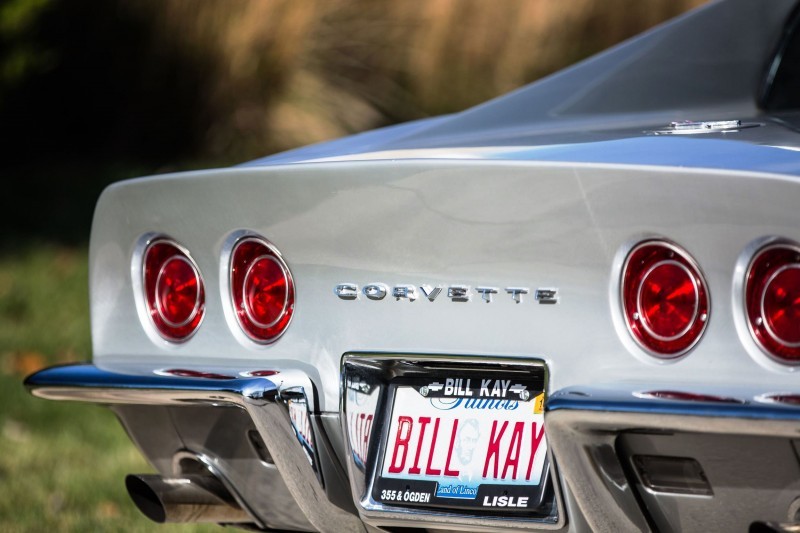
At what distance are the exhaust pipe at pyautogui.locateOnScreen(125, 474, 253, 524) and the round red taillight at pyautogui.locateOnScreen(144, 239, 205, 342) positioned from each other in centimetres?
33

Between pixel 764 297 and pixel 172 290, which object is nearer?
pixel 764 297

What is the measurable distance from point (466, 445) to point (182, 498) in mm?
767

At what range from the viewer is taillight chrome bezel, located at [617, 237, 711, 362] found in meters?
→ 1.95

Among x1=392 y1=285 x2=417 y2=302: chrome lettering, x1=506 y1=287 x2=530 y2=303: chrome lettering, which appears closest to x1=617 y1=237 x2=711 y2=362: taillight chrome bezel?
x1=506 y1=287 x2=530 y2=303: chrome lettering

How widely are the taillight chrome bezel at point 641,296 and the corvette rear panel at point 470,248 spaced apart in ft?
0.04

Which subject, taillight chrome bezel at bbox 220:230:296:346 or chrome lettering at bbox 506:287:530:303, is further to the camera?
taillight chrome bezel at bbox 220:230:296:346

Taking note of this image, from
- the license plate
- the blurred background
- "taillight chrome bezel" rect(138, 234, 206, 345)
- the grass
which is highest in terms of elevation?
the blurred background

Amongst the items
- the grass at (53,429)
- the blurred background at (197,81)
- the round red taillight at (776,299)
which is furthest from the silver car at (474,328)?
the blurred background at (197,81)

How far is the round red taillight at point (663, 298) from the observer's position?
195 centimetres

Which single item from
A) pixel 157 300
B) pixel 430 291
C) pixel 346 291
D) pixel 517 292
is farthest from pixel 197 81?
pixel 517 292

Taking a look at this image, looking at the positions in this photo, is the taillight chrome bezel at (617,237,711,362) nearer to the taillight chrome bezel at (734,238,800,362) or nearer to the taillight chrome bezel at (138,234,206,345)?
the taillight chrome bezel at (734,238,800,362)

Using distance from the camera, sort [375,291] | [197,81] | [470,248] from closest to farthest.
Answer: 1. [470,248]
2. [375,291]
3. [197,81]

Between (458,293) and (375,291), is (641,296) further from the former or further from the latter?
(375,291)

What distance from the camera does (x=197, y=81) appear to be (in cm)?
970
